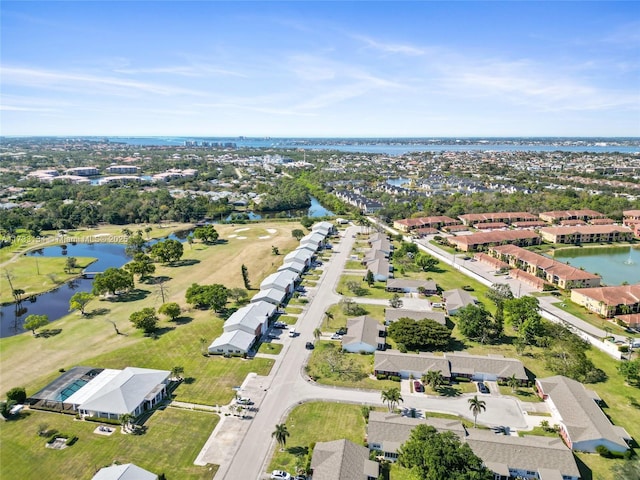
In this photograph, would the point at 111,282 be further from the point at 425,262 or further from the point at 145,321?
the point at 425,262

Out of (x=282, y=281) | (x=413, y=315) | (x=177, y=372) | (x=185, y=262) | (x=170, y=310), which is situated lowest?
(x=177, y=372)

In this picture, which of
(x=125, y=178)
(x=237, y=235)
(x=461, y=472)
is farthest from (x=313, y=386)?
(x=125, y=178)

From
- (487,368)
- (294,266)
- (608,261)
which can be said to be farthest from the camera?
(608,261)

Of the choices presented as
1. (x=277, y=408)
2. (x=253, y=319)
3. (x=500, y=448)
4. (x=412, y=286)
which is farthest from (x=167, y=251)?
(x=500, y=448)

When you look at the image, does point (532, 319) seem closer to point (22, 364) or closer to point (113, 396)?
point (113, 396)

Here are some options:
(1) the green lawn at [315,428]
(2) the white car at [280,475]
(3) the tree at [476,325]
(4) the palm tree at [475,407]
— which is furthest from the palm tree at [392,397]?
(3) the tree at [476,325]

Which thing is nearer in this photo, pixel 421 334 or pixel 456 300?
pixel 421 334

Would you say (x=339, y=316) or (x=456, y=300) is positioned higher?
(x=456, y=300)
